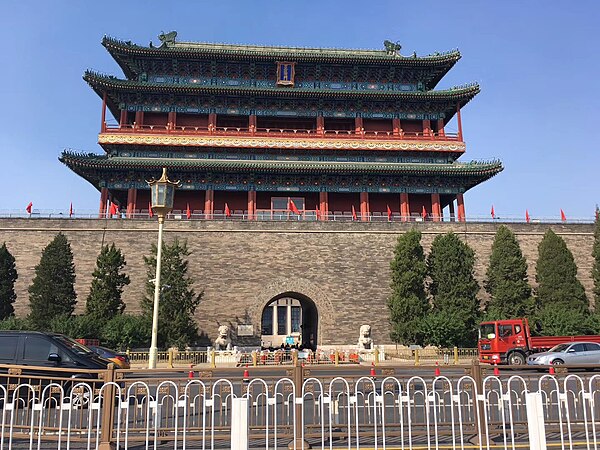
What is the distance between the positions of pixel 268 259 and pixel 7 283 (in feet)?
42.8

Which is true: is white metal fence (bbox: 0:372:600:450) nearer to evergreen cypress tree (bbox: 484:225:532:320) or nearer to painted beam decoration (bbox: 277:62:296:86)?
evergreen cypress tree (bbox: 484:225:532:320)

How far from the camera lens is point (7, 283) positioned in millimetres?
23328

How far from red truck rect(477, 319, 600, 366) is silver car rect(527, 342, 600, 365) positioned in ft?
5.76

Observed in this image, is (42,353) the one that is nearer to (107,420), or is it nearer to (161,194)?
(107,420)

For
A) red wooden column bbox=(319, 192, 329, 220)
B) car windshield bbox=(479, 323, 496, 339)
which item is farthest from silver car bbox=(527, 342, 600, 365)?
red wooden column bbox=(319, 192, 329, 220)

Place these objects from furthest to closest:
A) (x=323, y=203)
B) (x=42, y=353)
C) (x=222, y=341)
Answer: (x=323, y=203) → (x=222, y=341) → (x=42, y=353)

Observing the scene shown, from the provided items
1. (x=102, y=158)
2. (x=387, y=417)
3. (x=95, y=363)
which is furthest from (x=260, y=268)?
(x=387, y=417)

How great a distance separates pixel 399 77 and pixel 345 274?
1632 centimetres

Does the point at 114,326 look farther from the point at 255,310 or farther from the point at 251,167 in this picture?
the point at 251,167

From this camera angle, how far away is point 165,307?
22516 mm

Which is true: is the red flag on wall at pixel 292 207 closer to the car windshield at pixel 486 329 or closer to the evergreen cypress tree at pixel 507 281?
the evergreen cypress tree at pixel 507 281

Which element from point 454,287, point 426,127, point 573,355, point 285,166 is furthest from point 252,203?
point 573,355

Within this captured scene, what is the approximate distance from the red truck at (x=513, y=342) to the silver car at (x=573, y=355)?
5.76 ft

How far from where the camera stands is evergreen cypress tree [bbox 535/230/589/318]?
23688 millimetres
